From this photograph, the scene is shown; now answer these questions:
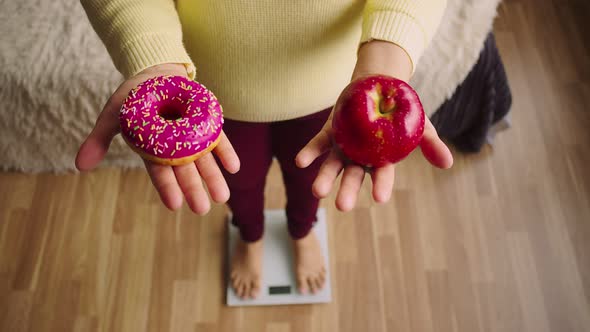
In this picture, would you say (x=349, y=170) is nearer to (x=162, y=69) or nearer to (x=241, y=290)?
(x=162, y=69)

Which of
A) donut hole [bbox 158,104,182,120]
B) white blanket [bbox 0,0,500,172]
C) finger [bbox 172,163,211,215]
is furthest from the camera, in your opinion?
white blanket [bbox 0,0,500,172]

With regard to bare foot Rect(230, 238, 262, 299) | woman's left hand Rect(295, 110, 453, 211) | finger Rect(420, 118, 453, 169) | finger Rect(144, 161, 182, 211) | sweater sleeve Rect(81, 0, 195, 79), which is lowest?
bare foot Rect(230, 238, 262, 299)

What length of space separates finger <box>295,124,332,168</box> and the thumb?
26 cm

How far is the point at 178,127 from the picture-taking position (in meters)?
0.68

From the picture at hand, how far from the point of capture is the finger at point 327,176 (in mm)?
604

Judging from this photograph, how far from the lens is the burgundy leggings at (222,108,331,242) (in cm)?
85

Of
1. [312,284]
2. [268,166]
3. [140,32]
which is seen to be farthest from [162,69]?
[312,284]

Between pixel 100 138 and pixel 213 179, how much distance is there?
168mm

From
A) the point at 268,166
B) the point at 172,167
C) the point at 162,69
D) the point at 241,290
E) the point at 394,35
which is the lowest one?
the point at 241,290

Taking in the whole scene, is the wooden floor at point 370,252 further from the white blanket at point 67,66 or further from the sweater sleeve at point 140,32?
the sweater sleeve at point 140,32

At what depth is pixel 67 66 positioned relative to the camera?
1.24 meters

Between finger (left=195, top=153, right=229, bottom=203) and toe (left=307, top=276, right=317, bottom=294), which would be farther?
toe (left=307, top=276, right=317, bottom=294)

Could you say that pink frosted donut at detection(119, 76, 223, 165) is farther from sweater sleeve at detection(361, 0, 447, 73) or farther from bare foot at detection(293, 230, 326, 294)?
bare foot at detection(293, 230, 326, 294)

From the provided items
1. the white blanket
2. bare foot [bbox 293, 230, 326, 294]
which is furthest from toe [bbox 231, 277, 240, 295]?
the white blanket
